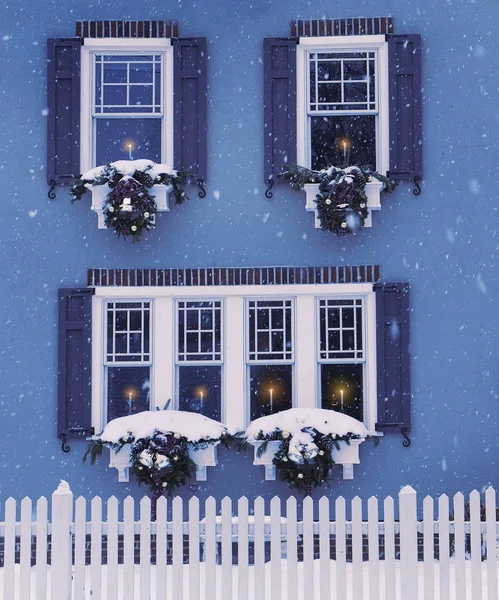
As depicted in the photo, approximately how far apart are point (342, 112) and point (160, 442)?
14.5 ft

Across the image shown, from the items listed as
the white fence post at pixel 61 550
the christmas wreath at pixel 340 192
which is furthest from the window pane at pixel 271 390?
the white fence post at pixel 61 550

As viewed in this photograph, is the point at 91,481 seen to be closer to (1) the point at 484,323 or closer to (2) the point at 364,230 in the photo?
(2) the point at 364,230

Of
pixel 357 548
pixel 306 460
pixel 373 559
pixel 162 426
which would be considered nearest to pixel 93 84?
pixel 162 426

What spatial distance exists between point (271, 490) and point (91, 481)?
6.79ft

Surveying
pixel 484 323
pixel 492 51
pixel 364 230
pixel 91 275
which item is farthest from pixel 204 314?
pixel 492 51

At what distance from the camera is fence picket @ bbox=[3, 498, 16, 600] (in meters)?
6.26

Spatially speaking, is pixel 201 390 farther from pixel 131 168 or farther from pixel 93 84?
pixel 93 84

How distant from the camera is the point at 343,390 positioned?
32.3 feet

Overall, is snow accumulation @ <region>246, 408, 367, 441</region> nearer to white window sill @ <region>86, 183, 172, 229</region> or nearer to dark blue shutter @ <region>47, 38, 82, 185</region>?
white window sill @ <region>86, 183, 172, 229</region>

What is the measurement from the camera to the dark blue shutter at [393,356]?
9.65m

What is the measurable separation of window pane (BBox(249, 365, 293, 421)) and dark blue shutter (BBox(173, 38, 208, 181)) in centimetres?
245

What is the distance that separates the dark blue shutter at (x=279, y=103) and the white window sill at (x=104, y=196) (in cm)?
122

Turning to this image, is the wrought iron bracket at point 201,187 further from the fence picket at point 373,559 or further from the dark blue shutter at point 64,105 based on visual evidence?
the fence picket at point 373,559

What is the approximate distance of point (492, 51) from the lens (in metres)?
9.95
